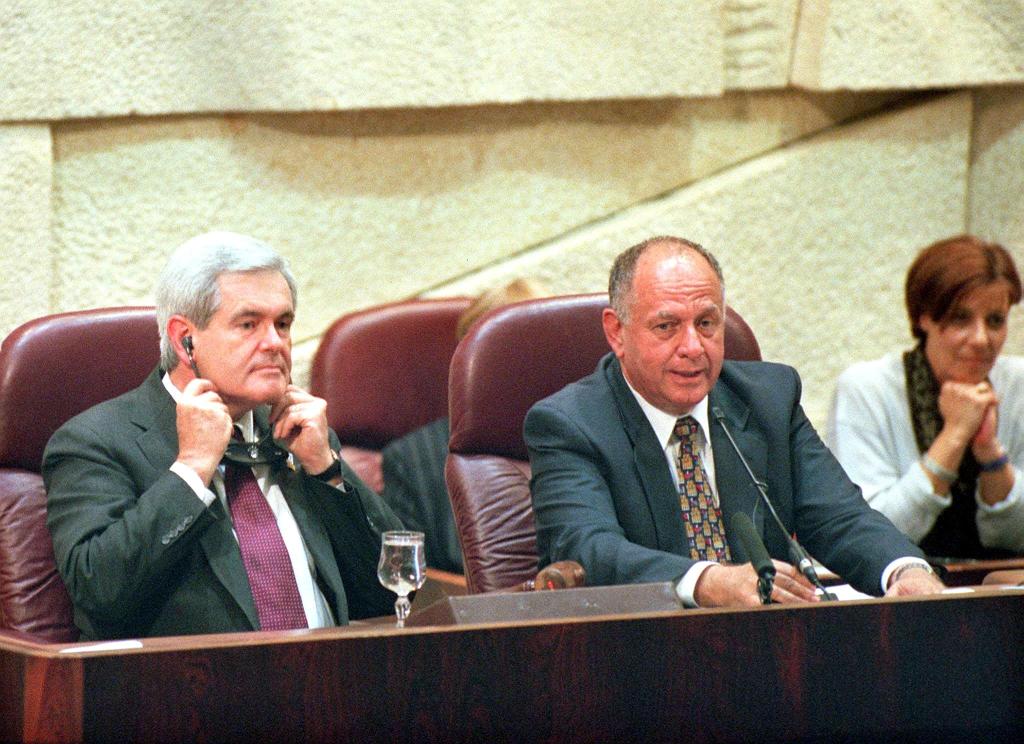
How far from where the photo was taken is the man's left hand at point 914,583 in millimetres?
2451

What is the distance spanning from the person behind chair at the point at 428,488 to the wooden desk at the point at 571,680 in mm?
1831

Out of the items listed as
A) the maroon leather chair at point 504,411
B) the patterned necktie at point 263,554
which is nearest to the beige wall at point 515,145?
the maroon leather chair at point 504,411

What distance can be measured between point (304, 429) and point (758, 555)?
822 millimetres

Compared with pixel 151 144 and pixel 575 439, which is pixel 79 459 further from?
pixel 151 144

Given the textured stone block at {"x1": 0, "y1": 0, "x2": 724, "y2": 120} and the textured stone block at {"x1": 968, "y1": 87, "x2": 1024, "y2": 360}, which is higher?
the textured stone block at {"x1": 0, "y1": 0, "x2": 724, "y2": 120}

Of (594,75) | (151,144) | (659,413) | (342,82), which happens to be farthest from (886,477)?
(151,144)

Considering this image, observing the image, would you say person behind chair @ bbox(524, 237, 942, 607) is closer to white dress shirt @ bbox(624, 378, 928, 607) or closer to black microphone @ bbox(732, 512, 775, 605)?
white dress shirt @ bbox(624, 378, 928, 607)

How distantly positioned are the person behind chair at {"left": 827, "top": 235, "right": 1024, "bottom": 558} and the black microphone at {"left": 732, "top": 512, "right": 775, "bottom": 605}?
1.39 metres

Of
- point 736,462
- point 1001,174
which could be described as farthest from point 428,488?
point 1001,174

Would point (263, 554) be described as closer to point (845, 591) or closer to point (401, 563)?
point (401, 563)

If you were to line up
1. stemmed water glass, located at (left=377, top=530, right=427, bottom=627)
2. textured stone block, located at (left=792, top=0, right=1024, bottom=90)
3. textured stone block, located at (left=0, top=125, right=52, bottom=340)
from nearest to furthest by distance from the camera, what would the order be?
→ stemmed water glass, located at (left=377, top=530, right=427, bottom=627) → textured stone block, located at (left=0, top=125, right=52, bottom=340) → textured stone block, located at (left=792, top=0, right=1024, bottom=90)

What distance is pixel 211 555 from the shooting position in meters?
2.41

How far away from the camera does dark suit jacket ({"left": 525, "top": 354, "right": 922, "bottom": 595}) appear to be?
8.65ft

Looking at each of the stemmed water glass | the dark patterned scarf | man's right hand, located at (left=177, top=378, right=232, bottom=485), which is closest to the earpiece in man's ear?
man's right hand, located at (left=177, top=378, right=232, bottom=485)
